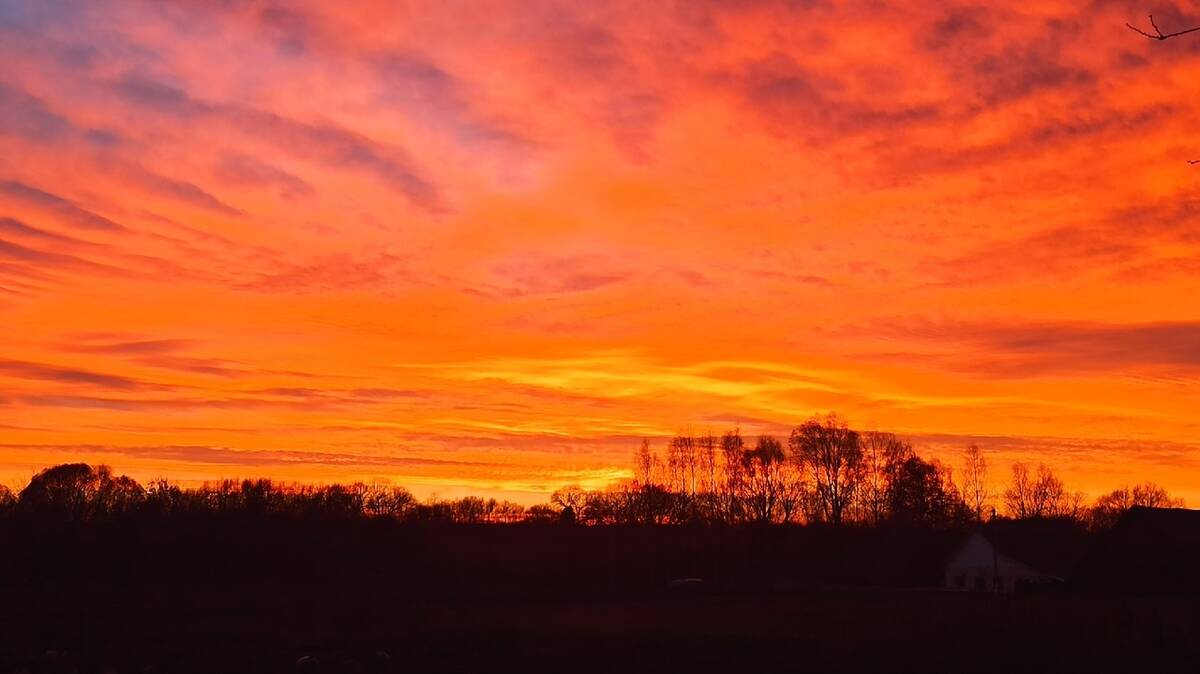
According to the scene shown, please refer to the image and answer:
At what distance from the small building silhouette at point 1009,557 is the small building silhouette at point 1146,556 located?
12696mm

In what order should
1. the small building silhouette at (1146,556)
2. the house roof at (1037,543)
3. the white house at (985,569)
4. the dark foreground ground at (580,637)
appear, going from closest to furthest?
the dark foreground ground at (580,637)
the small building silhouette at (1146,556)
the white house at (985,569)
the house roof at (1037,543)

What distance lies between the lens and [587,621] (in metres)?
42.6

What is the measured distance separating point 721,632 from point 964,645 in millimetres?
9654

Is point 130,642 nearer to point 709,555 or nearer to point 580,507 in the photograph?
point 709,555

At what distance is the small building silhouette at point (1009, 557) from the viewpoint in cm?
7288

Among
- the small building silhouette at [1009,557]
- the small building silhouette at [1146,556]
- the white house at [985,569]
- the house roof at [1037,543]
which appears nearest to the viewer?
the small building silhouette at [1146,556]

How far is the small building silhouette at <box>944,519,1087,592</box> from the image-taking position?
239ft

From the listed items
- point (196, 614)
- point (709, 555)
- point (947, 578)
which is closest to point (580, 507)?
point (709, 555)

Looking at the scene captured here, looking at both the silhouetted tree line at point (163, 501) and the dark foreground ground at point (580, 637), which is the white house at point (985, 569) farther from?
the silhouetted tree line at point (163, 501)

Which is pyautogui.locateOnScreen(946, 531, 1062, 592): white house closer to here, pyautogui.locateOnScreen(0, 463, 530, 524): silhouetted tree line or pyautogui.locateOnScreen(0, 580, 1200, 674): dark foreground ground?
pyautogui.locateOnScreen(0, 580, 1200, 674): dark foreground ground

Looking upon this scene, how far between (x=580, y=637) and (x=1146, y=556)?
37.1 meters

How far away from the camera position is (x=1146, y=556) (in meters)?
55.9

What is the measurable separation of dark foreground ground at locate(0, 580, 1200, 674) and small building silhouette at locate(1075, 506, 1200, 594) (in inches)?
185

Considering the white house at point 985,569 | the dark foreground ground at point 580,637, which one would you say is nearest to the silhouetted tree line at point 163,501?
the dark foreground ground at point 580,637
